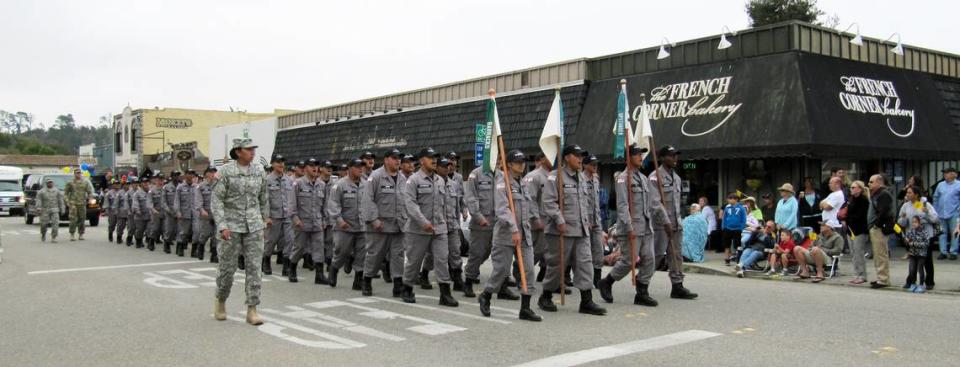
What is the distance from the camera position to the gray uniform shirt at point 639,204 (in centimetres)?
965

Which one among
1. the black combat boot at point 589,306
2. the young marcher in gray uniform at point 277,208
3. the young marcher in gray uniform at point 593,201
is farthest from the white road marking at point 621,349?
the young marcher in gray uniform at point 277,208

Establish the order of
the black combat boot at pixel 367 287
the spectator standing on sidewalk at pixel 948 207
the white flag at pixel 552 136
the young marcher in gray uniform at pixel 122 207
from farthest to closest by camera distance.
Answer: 1. the young marcher in gray uniform at pixel 122 207
2. the spectator standing on sidewalk at pixel 948 207
3. the black combat boot at pixel 367 287
4. the white flag at pixel 552 136

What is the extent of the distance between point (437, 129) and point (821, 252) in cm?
1609

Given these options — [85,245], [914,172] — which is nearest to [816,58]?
[914,172]

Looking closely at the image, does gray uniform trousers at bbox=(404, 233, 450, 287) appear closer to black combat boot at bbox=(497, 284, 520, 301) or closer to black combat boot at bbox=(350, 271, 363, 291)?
black combat boot at bbox=(497, 284, 520, 301)

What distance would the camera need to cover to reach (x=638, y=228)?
967cm

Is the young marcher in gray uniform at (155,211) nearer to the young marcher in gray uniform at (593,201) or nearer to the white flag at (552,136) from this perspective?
the young marcher in gray uniform at (593,201)

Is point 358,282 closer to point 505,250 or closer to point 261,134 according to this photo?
point 505,250

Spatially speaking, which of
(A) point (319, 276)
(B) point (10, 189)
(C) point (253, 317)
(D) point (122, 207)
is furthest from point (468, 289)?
(B) point (10, 189)

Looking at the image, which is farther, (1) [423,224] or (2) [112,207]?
(2) [112,207]

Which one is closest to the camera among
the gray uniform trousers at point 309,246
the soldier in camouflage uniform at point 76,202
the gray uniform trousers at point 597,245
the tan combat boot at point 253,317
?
the tan combat boot at point 253,317

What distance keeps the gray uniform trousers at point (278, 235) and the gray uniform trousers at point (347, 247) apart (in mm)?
2111

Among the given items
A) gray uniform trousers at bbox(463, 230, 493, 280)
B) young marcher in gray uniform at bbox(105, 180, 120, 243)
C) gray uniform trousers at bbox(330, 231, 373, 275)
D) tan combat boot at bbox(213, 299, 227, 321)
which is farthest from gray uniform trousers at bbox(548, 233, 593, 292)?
young marcher in gray uniform at bbox(105, 180, 120, 243)

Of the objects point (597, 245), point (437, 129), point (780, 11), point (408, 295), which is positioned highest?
point (780, 11)
